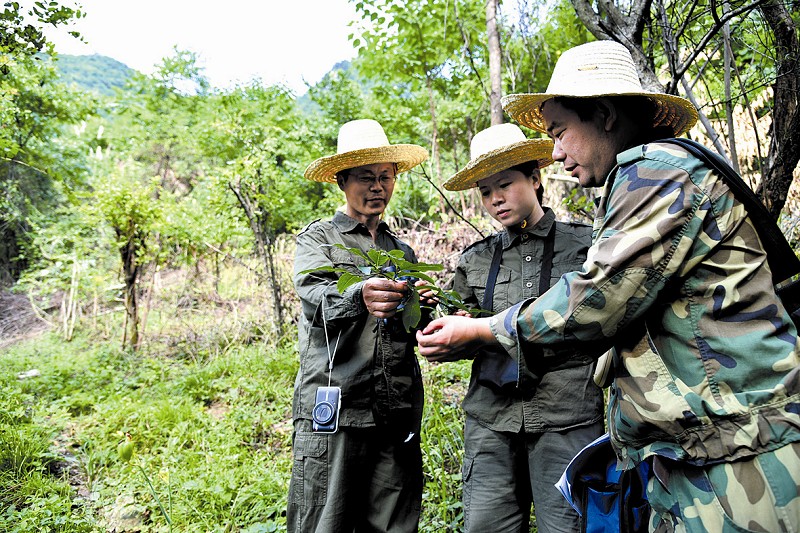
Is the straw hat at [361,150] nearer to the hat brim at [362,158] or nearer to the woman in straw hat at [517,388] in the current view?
the hat brim at [362,158]

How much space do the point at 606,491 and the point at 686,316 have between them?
2.26ft

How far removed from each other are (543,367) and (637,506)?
0.55 metres

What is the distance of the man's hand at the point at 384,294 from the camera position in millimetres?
2000

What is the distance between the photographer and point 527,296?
2.22m

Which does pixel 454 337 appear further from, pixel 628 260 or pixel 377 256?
pixel 628 260

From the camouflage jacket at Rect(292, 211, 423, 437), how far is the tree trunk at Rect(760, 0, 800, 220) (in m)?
1.90

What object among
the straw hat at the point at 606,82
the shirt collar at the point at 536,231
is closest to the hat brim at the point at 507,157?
the shirt collar at the point at 536,231

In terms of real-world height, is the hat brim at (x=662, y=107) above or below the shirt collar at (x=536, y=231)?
above

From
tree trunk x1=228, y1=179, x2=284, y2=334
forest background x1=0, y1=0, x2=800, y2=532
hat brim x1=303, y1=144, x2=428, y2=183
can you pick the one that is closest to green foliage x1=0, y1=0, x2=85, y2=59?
forest background x1=0, y1=0, x2=800, y2=532

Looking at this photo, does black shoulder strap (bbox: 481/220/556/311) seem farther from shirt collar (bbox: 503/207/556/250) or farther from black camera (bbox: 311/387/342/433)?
black camera (bbox: 311/387/342/433)

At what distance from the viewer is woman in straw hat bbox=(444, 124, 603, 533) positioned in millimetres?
2006

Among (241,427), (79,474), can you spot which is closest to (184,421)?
(241,427)

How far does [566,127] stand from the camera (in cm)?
154

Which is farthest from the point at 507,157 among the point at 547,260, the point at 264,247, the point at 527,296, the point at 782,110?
the point at 264,247
